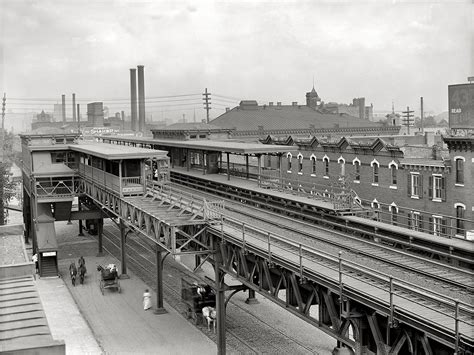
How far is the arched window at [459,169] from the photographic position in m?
40.4

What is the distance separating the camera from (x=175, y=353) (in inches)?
1003

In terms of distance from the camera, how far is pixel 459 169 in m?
40.6

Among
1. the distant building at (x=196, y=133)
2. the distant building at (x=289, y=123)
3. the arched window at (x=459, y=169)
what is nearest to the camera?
the arched window at (x=459, y=169)

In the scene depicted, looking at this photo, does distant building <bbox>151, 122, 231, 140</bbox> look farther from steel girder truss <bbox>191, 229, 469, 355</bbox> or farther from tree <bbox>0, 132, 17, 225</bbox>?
steel girder truss <bbox>191, 229, 469, 355</bbox>

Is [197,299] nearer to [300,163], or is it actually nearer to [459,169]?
[459,169]

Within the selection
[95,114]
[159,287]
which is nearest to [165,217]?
[159,287]

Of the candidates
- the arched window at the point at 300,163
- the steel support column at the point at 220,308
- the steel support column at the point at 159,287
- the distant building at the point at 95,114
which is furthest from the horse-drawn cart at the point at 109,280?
the distant building at the point at 95,114

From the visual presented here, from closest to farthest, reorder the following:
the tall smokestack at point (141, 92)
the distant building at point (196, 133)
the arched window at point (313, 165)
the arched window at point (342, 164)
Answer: the arched window at point (342, 164)
the distant building at point (196, 133)
the arched window at point (313, 165)
the tall smokestack at point (141, 92)

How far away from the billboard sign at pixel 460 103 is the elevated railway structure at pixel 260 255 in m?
18.0

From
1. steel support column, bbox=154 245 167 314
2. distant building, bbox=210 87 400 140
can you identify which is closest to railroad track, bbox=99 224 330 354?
steel support column, bbox=154 245 167 314

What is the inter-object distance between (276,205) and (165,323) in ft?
28.4

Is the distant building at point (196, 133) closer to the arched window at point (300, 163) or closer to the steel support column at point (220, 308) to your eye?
the arched window at point (300, 163)

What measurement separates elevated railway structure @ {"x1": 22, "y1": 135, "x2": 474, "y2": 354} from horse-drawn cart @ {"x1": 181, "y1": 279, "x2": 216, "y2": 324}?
1728 mm

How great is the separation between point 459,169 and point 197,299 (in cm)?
2052
